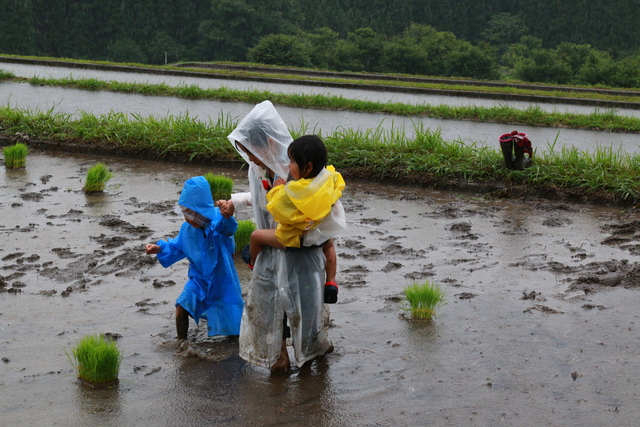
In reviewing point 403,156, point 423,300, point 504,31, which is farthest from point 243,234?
point 504,31

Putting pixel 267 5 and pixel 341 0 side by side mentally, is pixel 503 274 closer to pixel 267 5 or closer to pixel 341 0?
pixel 267 5

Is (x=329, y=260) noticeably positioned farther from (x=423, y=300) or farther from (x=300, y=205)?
(x=423, y=300)

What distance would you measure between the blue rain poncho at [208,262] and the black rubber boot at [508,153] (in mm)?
4430

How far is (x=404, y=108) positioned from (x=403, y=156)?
6.30m

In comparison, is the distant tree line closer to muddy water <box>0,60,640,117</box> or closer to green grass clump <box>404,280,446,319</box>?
muddy water <box>0,60,640,117</box>

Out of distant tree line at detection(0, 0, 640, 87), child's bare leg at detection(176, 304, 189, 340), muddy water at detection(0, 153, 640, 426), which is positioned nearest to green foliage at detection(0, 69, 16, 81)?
muddy water at detection(0, 153, 640, 426)

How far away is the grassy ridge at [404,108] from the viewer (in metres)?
13.6

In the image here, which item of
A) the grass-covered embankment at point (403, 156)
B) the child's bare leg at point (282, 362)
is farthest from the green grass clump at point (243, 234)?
the grass-covered embankment at point (403, 156)

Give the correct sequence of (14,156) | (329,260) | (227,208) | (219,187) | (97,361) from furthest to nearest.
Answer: (14,156) < (219,187) < (227,208) < (329,260) < (97,361)

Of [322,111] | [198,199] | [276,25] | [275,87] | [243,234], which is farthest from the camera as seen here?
[276,25]

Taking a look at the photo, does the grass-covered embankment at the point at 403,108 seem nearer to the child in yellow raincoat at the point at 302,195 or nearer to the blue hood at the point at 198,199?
the blue hood at the point at 198,199

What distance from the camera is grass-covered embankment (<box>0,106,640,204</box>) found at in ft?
Answer: 26.2

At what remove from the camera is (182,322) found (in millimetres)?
4434

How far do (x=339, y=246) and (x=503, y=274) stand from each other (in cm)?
144
